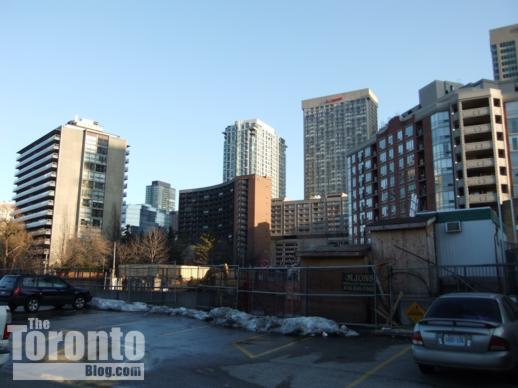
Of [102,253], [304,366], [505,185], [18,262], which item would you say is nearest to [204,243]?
[102,253]

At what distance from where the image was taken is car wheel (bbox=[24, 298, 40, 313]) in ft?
65.0

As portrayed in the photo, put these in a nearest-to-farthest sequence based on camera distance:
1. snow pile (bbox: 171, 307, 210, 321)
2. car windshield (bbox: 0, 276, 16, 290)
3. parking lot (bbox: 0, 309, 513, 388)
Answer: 1. parking lot (bbox: 0, 309, 513, 388)
2. snow pile (bbox: 171, 307, 210, 321)
3. car windshield (bbox: 0, 276, 16, 290)

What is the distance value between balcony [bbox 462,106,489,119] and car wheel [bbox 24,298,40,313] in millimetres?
72868

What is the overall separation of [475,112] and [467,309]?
75186 millimetres

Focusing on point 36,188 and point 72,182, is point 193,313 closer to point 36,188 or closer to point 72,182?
point 72,182

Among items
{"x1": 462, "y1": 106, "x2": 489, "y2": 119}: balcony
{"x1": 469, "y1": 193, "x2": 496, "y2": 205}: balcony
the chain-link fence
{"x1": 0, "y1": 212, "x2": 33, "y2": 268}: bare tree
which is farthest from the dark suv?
{"x1": 462, "y1": 106, "x2": 489, "y2": 119}: balcony

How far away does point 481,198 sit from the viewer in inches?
2744

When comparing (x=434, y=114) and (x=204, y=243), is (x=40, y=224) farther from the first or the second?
(x=434, y=114)

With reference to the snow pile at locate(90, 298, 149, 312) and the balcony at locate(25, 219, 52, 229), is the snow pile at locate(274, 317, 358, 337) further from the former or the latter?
the balcony at locate(25, 219, 52, 229)

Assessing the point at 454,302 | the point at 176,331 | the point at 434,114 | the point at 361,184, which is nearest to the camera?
the point at 454,302

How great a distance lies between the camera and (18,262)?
63.2 meters

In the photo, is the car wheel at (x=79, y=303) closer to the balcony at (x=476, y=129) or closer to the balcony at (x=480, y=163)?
the balcony at (x=480, y=163)

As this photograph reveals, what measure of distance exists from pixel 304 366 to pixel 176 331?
6.33 m

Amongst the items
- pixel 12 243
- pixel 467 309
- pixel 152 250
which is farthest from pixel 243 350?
pixel 152 250
